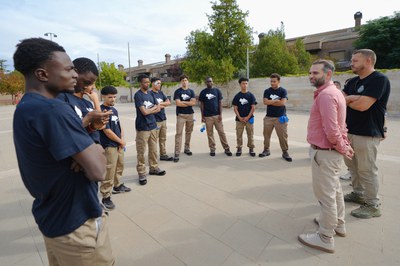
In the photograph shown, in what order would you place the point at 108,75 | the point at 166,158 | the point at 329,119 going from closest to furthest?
the point at 329,119, the point at 166,158, the point at 108,75

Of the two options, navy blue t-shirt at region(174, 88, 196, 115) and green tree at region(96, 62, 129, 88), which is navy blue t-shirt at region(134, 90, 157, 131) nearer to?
navy blue t-shirt at region(174, 88, 196, 115)

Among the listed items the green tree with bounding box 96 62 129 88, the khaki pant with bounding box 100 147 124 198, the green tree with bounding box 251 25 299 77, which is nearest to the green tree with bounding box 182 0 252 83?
the green tree with bounding box 251 25 299 77

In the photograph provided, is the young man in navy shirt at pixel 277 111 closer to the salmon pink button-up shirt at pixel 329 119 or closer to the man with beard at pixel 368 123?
the man with beard at pixel 368 123

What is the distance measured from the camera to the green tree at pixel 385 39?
656 inches

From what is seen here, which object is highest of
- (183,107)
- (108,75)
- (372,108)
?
(108,75)

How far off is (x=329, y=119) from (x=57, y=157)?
2.22 m

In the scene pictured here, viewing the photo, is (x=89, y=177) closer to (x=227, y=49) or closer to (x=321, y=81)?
(x=321, y=81)

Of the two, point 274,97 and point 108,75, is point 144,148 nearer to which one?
point 274,97

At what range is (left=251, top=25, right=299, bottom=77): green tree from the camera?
18.2m

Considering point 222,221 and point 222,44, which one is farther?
point 222,44

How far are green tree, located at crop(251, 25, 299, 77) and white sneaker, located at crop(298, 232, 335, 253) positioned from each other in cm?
1797

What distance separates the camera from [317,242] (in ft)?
7.59

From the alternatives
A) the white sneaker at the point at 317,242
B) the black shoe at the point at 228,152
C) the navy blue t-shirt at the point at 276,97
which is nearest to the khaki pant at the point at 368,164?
the white sneaker at the point at 317,242

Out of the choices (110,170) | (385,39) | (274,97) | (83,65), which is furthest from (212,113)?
(385,39)
